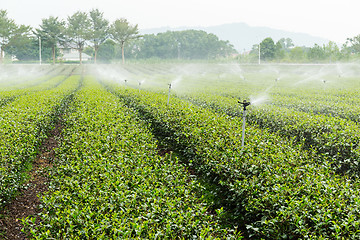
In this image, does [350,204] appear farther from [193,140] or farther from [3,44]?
[3,44]

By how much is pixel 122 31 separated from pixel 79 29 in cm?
1020

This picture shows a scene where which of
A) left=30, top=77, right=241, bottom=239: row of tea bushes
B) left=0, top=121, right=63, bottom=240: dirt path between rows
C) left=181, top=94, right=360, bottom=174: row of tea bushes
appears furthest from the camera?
A: left=181, top=94, right=360, bottom=174: row of tea bushes

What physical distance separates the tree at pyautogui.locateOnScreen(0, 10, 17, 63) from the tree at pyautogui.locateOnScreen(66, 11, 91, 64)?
11465mm

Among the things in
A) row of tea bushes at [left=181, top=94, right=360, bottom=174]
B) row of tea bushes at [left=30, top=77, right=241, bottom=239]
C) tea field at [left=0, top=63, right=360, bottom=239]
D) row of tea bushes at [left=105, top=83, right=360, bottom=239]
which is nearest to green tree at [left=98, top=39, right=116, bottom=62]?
tea field at [left=0, top=63, right=360, bottom=239]

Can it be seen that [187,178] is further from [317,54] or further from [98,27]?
[98,27]

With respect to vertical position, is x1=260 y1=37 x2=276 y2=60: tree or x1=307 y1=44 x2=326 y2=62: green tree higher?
x1=260 y1=37 x2=276 y2=60: tree

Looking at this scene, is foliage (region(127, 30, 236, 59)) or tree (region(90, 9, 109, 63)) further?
foliage (region(127, 30, 236, 59))

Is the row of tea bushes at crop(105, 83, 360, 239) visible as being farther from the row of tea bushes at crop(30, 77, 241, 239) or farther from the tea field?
the row of tea bushes at crop(30, 77, 241, 239)

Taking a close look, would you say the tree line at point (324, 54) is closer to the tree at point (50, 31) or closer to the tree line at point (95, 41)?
the tree line at point (95, 41)

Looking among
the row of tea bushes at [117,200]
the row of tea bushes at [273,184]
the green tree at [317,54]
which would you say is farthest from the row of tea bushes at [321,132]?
the green tree at [317,54]

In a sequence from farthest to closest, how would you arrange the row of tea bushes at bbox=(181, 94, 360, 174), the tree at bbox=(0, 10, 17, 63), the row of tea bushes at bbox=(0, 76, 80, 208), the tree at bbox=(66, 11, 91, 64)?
the tree at bbox=(66, 11, 91, 64), the tree at bbox=(0, 10, 17, 63), the row of tea bushes at bbox=(181, 94, 360, 174), the row of tea bushes at bbox=(0, 76, 80, 208)

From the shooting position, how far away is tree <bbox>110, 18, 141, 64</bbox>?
73312 millimetres

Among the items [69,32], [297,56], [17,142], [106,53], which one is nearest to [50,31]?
[69,32]

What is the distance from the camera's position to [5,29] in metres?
62.5
